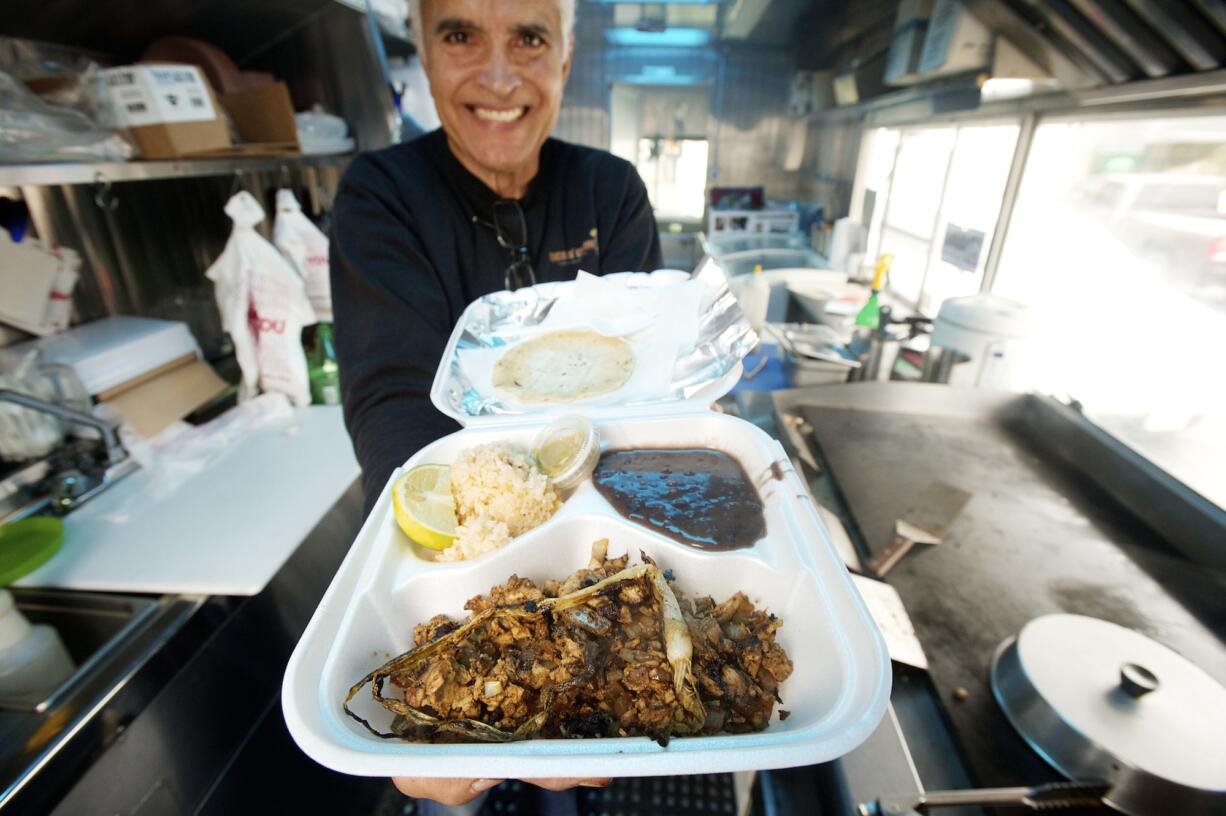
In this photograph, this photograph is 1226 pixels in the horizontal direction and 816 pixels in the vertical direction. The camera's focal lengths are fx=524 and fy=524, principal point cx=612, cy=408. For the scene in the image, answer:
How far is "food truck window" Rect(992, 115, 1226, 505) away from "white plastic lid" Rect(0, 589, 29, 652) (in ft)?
11.6

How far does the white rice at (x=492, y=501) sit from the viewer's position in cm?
101

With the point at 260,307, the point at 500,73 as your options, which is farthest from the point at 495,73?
the point at 260,307

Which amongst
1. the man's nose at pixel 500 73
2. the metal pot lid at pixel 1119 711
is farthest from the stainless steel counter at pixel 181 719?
the metal pot lid at pixel 1119 711

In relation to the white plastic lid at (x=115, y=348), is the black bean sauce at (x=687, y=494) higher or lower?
higher

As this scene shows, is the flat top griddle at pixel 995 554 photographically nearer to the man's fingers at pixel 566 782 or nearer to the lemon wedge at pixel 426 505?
the man's fingers at pixel 566 782

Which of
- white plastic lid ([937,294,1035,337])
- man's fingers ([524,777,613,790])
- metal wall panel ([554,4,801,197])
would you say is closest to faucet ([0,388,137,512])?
man's fingers ([524,777,613,790])

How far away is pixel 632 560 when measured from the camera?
40.4 inches

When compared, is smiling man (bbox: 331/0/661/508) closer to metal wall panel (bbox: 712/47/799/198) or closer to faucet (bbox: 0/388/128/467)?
faucet (bbox: 0/388/128/467)

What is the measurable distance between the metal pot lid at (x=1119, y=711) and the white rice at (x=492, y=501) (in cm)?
105

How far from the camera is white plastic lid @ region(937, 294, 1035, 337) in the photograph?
218 cm

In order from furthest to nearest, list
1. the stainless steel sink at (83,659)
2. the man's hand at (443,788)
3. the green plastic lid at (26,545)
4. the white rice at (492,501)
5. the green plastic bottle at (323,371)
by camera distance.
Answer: the green plastic bottle at (323,371), the green plastic lid at (26,545), the stainless steel sink at (83,659), the white rice at (492,501), the man's hand at (443,788)

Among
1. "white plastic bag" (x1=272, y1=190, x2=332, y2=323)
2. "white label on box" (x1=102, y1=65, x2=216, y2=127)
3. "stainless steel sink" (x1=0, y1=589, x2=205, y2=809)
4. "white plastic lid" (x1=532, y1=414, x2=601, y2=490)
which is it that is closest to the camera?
"white plastic lid" (x1=532, y1=414, x2=601, y2=490)

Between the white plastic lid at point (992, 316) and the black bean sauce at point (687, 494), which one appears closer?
the black bean sauce at point (687, 494)

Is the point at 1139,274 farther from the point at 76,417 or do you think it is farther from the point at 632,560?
the point at 76,417
